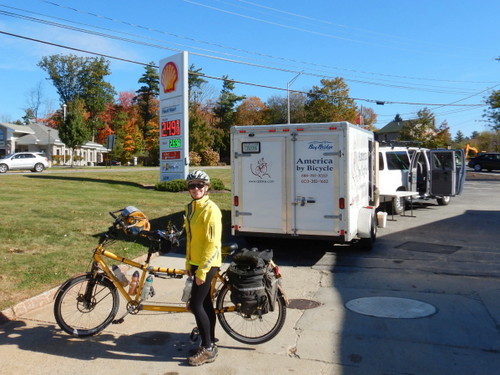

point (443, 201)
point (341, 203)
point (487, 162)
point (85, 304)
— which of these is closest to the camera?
point (85, 304)

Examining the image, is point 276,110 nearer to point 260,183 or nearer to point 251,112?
point 251,112

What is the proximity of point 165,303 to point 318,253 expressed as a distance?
4.04 metres

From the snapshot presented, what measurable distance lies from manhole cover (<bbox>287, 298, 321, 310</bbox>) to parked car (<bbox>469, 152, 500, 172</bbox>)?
143 feet

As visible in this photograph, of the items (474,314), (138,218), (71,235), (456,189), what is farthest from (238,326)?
(456,189)

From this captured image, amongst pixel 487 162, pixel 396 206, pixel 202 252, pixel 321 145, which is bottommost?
pixel 396 206

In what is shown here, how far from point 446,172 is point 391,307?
12033 millimetres

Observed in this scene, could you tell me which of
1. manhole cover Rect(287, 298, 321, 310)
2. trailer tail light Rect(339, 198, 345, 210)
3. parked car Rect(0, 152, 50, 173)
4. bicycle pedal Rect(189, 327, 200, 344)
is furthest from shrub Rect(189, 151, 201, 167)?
bicycle pedal Rect(189, 327, 200, 344)

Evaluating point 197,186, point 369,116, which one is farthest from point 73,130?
point 369,116

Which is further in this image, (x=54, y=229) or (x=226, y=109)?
(x=226, y=109)

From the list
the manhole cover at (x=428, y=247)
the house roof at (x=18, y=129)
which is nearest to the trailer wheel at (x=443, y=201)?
the manhole cover at (x=428, y=247)

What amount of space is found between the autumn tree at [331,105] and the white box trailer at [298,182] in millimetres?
53309

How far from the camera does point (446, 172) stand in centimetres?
1655

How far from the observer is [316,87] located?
6322cm

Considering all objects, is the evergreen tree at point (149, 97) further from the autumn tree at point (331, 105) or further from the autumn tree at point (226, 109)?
the autumn tree at point (331, 105)
